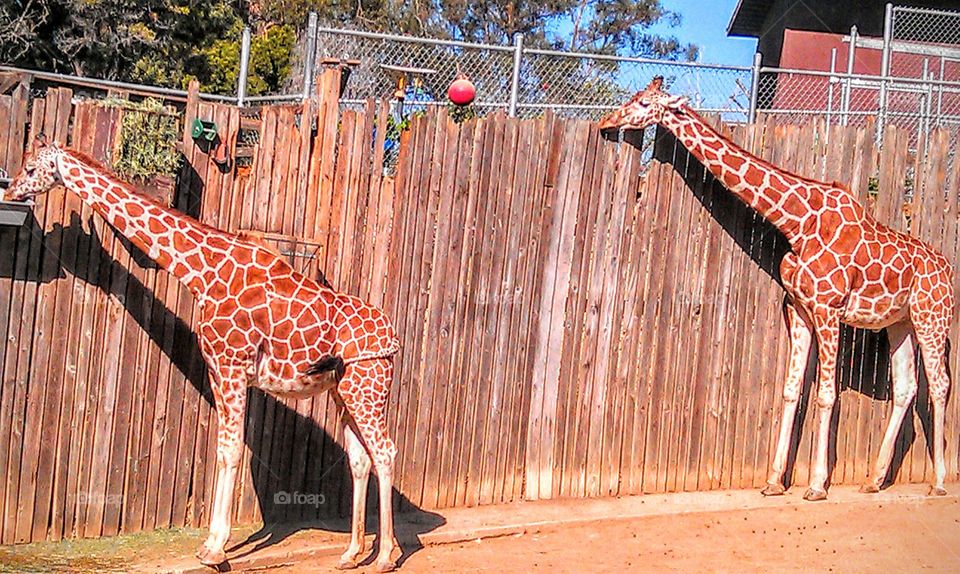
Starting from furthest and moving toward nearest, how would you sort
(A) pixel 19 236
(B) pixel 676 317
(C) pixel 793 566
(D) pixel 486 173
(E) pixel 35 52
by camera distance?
(E) pixel 35 52
(B) pixel 676 317
(D) pixel 486 173
(C) pixel 793 566
(A) pixel 19 236

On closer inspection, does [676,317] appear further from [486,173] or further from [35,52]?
[35,52]

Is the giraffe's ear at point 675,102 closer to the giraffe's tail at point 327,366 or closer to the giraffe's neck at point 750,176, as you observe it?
the giraffe's neck at point 750,176

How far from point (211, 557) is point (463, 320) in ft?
8.52

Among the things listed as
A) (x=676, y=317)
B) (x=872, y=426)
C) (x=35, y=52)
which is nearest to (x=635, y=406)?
(x=676, y=317)

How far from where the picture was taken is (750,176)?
8.75 metres

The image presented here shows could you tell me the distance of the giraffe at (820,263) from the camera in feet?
28.7

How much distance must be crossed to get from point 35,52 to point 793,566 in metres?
17.0

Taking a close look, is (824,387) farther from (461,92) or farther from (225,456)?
(225,456)

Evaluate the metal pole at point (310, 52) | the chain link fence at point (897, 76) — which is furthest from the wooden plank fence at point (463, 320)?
the chain link fence at point (897, 76)

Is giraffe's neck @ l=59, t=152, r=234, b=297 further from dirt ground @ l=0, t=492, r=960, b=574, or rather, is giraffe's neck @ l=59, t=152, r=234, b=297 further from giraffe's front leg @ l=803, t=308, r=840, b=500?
giraffe's front leg @ l=803, t=308, r=840, b=500

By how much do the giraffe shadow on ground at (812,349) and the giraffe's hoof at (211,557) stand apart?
4.45 metres

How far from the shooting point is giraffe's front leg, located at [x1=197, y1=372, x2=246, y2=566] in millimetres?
6879

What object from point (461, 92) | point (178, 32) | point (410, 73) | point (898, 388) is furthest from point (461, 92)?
point (178, 32)

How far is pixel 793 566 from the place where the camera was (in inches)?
294
